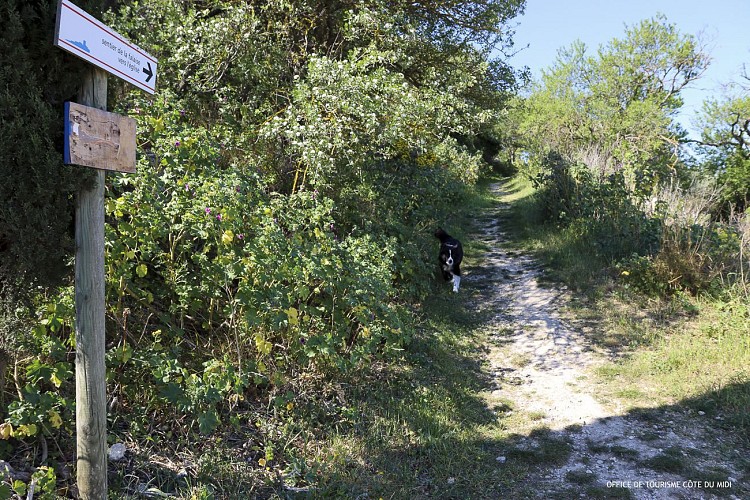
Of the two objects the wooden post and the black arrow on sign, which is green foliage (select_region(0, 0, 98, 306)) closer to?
the wooden post

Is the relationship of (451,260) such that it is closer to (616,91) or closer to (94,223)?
(94,223)

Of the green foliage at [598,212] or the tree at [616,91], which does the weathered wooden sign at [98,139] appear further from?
the tree at [616,91]

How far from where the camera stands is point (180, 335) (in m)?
3.63

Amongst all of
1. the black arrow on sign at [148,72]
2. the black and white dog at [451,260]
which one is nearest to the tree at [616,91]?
the black and white dog at [451,260]

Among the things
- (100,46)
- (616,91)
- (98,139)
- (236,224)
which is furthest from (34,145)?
(616,91)

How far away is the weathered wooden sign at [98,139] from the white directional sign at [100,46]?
0.75ft

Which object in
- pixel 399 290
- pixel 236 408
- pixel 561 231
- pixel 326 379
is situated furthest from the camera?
pixel 561 231

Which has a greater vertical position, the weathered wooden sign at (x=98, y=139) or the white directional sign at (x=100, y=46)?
the white directional sign at (x=100, y=46)

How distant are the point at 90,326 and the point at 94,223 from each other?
0.50 meters

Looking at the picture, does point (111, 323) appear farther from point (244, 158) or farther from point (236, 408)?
point (244, 158)

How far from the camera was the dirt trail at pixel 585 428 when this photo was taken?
12.3 ft

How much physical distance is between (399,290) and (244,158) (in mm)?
2747

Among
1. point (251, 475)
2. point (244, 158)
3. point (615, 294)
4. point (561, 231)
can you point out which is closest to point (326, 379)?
point (251, 475)

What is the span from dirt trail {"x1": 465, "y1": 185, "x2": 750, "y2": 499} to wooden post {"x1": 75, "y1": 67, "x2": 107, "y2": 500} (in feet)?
9.69
